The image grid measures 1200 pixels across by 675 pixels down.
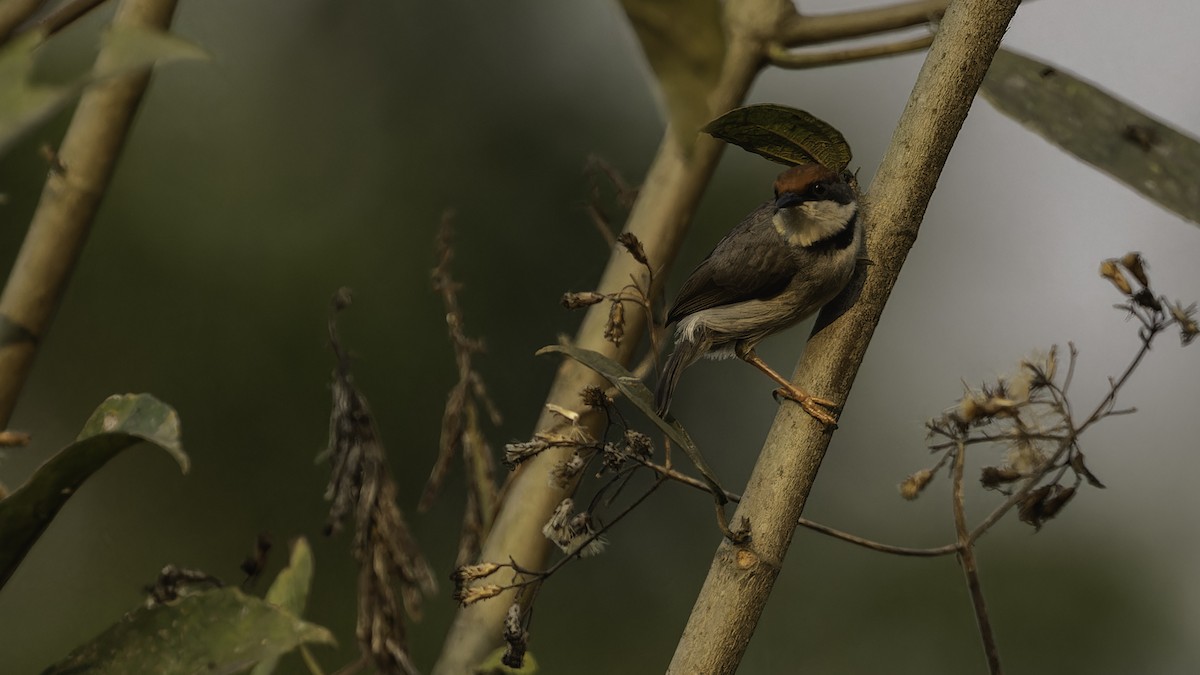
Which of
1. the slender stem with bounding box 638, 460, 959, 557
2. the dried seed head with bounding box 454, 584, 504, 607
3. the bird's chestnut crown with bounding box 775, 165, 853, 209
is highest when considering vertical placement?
the bird's chestnut crown with bounding box 775, 165, 853, 209

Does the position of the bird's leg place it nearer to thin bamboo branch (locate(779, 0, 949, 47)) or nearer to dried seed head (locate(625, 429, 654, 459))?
dried seed head (locate(625, 429, 654, 459))

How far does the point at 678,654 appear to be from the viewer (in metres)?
1.08

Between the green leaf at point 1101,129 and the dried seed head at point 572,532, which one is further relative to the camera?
the green leaf at point 1101,129

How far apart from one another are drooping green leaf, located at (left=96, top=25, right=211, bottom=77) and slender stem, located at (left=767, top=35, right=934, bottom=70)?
45.8 inches

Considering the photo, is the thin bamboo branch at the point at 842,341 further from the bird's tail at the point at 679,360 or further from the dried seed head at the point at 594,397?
the bird's tail at the point at 679,360

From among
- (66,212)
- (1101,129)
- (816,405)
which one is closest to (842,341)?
(816,405)

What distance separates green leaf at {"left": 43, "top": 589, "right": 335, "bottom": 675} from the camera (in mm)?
1146

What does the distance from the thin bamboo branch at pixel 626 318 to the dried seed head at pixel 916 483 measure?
44cm

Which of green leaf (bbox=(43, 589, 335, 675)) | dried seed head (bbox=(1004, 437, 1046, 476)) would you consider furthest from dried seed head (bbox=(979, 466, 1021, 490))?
green leaf (bbox=(43, 589, 335, 675))

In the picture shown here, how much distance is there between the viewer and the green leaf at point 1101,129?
168 cm

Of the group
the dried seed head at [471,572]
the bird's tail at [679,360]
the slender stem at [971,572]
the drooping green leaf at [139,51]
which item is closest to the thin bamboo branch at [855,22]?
the bird's tail at [679,360]

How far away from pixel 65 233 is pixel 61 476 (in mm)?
394

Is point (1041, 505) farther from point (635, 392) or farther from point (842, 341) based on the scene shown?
point (635, 392)

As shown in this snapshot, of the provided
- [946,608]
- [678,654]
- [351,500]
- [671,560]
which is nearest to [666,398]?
[351,500]
